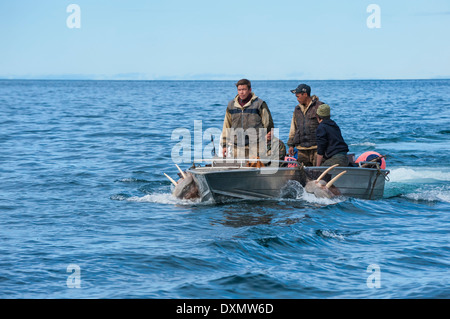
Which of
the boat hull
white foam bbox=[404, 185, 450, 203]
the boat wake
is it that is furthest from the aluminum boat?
the boat wake

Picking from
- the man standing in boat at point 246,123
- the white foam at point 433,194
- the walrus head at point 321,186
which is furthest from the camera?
the white foam at point 433,194

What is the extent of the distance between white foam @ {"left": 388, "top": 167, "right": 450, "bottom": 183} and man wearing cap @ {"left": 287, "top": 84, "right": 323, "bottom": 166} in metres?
5.13

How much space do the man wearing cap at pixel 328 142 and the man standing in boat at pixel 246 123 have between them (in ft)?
3.50

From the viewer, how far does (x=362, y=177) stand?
44.2ft

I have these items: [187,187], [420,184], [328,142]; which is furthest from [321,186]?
[420,184]

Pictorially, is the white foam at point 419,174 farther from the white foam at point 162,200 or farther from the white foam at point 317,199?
the white foam at point 162,200

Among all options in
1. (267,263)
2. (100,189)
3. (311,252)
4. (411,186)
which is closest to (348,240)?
(311,252)

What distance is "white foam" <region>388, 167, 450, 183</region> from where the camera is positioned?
17938 mm

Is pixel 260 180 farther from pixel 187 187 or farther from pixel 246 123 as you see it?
pixel 187 187

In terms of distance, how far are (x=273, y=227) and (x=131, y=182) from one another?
7314 millimetres

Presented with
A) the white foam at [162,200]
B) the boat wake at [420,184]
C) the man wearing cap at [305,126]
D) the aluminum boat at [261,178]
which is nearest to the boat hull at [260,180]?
the aluminum boat at [261,178]

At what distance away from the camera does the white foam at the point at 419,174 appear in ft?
58.9

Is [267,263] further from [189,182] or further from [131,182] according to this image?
[131,182]
